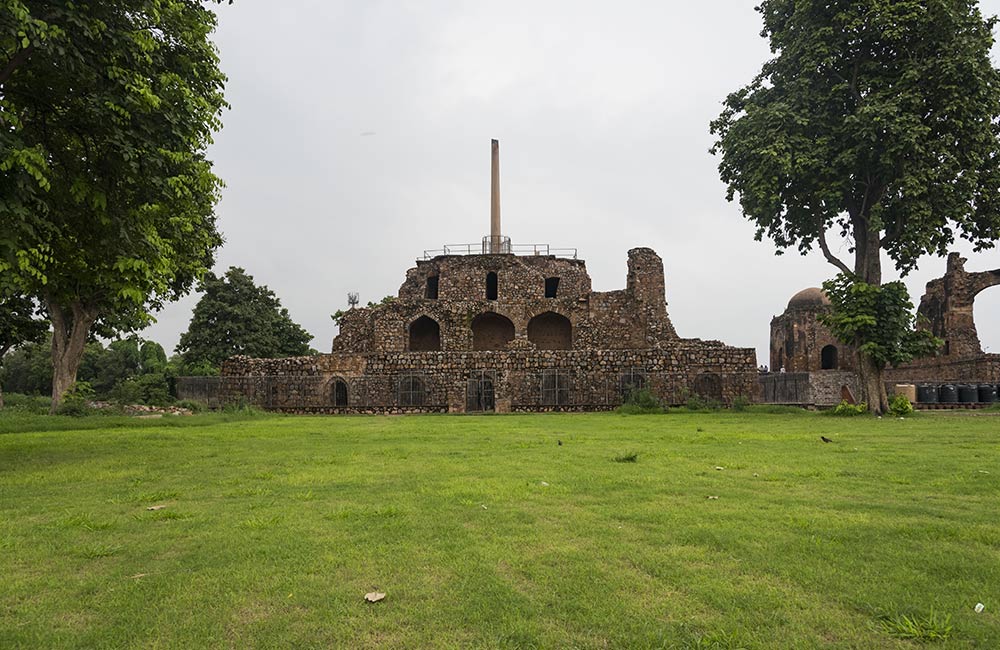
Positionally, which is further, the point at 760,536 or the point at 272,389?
the point at 272,389

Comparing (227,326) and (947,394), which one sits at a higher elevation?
(227,326)

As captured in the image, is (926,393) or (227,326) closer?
(926,393)

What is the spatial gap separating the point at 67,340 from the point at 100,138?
58.6ft

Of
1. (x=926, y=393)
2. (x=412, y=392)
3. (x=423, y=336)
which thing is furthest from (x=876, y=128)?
(x=423, y=336)

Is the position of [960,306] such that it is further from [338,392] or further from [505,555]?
[505,555]

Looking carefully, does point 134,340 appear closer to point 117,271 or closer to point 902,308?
point 117,271

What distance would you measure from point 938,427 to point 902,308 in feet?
21.3

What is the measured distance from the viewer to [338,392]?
28.5m

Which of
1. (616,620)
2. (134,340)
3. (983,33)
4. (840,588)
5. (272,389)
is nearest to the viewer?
(616,620)

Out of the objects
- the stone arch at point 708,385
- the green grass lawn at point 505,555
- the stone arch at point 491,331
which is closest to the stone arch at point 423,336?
the stone arch at point 491,331

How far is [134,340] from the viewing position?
52031 mm

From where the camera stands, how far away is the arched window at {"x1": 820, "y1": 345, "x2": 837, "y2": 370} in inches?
1733

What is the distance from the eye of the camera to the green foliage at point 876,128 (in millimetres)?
18875

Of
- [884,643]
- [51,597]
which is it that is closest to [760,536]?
[884,643]
